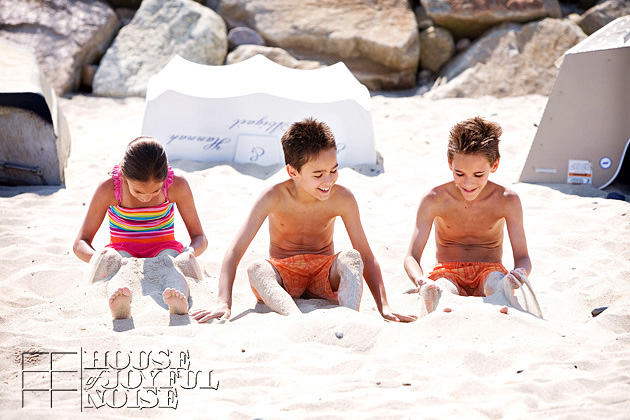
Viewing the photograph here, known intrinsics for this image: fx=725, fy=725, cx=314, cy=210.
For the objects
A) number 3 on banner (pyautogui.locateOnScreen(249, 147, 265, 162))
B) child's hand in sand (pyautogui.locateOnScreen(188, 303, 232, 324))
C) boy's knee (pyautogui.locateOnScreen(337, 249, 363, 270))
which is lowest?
child's hand in sand (pyautogui.locateOnScreen(188, 303, 232, 324))

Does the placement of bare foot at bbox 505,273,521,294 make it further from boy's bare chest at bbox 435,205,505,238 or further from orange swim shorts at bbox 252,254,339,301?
orange swim shorts at bbox 252,254,339,301

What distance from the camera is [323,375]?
2654 millimetres

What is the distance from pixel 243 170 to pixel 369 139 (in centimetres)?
112

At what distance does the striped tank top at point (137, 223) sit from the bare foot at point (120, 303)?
27.5 inches

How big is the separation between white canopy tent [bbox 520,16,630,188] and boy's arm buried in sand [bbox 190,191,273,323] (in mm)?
2890

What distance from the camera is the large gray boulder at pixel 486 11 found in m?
8.83

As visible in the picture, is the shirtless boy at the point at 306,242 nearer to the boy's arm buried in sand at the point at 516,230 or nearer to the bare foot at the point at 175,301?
the bare foot at the point at 175,301

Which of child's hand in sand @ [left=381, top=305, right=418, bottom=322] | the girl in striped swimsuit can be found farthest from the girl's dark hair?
child's hand in sand @ [left=381, top=305, right=418, bottom=322]

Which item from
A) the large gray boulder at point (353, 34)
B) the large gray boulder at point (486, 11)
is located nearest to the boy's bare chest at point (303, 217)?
the large gray boulder at point (353, 34)

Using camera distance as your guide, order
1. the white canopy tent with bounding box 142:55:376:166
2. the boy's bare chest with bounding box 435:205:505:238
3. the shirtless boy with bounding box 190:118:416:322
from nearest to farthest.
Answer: the shirtless boy with bounding box 190:118:416:322
the boy's bare chest with bounding box 435:205:505:238
the white canopy tent with bounding box 142:55:376:166

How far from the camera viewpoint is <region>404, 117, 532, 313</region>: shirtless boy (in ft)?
11.4

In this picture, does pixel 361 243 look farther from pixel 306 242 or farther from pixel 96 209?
pixel 96 209

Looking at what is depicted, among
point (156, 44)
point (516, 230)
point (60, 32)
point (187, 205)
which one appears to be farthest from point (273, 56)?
point (516, 230)

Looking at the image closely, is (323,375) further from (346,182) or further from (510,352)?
(346,182)
